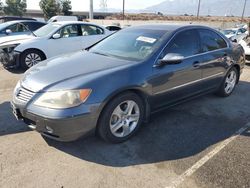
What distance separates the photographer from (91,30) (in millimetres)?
8969

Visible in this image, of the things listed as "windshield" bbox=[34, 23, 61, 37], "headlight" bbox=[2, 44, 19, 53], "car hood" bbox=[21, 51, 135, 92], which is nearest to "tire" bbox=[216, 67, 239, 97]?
"car hood" bbox=[21, 51, 135, 92]

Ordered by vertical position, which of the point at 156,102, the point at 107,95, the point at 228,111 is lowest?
the point at 228,111

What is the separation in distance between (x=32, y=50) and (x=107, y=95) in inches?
211

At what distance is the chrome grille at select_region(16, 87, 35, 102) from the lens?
3.25 metres

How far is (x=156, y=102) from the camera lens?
3.95 metres

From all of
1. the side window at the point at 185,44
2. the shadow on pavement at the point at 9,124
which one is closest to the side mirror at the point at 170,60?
the side window at the point at 185,44

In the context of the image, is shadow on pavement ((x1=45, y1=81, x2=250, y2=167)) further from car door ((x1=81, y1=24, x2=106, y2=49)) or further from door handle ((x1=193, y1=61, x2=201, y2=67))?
car door ((x1=81, y1=24, x2=106, y2=49))

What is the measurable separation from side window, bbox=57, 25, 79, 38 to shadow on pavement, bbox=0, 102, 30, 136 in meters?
4.12

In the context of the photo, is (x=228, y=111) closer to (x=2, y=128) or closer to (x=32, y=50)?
(x=2, y=128)

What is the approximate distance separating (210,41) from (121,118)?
250 cm

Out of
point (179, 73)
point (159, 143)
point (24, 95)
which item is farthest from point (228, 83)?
point (24, 95)

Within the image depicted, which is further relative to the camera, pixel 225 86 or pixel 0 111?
pixel 225 86

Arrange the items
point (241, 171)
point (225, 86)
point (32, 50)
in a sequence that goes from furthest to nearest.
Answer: point (32, 50) → point (225, 86) → point (241, 171)

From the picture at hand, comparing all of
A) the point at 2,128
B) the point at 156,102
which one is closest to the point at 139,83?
the point at 156,102
